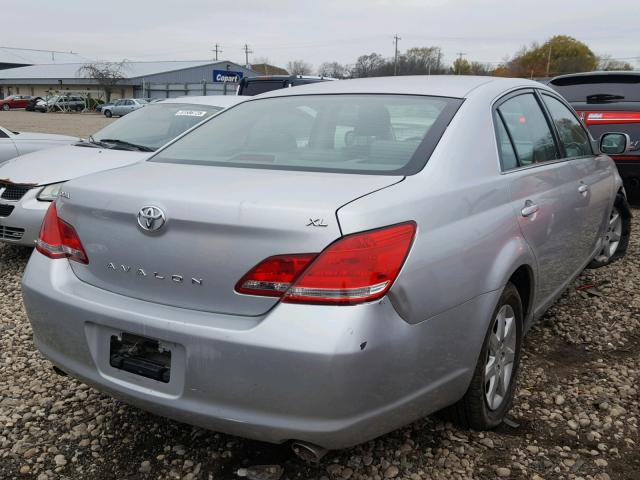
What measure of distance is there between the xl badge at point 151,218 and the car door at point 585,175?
242cm

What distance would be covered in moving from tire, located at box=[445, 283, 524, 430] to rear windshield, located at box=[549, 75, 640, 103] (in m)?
5.00

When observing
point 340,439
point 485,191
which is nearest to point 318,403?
point 340,439

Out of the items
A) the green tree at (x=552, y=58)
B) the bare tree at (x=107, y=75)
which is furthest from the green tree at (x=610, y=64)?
the bare tree at (x=107, y=75)

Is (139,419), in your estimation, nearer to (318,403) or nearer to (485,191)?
(318,403)

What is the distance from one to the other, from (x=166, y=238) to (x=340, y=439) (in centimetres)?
88

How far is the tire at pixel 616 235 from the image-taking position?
192 inches

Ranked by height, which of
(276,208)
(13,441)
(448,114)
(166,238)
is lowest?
(13,441)

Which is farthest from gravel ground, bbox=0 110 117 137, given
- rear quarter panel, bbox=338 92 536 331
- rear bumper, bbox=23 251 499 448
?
rear quarter panel, bbox=338 92 536 331

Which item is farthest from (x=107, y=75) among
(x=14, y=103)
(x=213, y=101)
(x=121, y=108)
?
(x=213, y=101)

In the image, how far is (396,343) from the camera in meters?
1.85

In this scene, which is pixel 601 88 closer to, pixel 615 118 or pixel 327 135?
pixel 615 118

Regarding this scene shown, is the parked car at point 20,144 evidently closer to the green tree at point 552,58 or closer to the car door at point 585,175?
the car door at point 585,175

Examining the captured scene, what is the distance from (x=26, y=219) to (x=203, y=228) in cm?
354

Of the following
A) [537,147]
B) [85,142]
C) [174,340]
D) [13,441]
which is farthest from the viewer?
[85,142]
